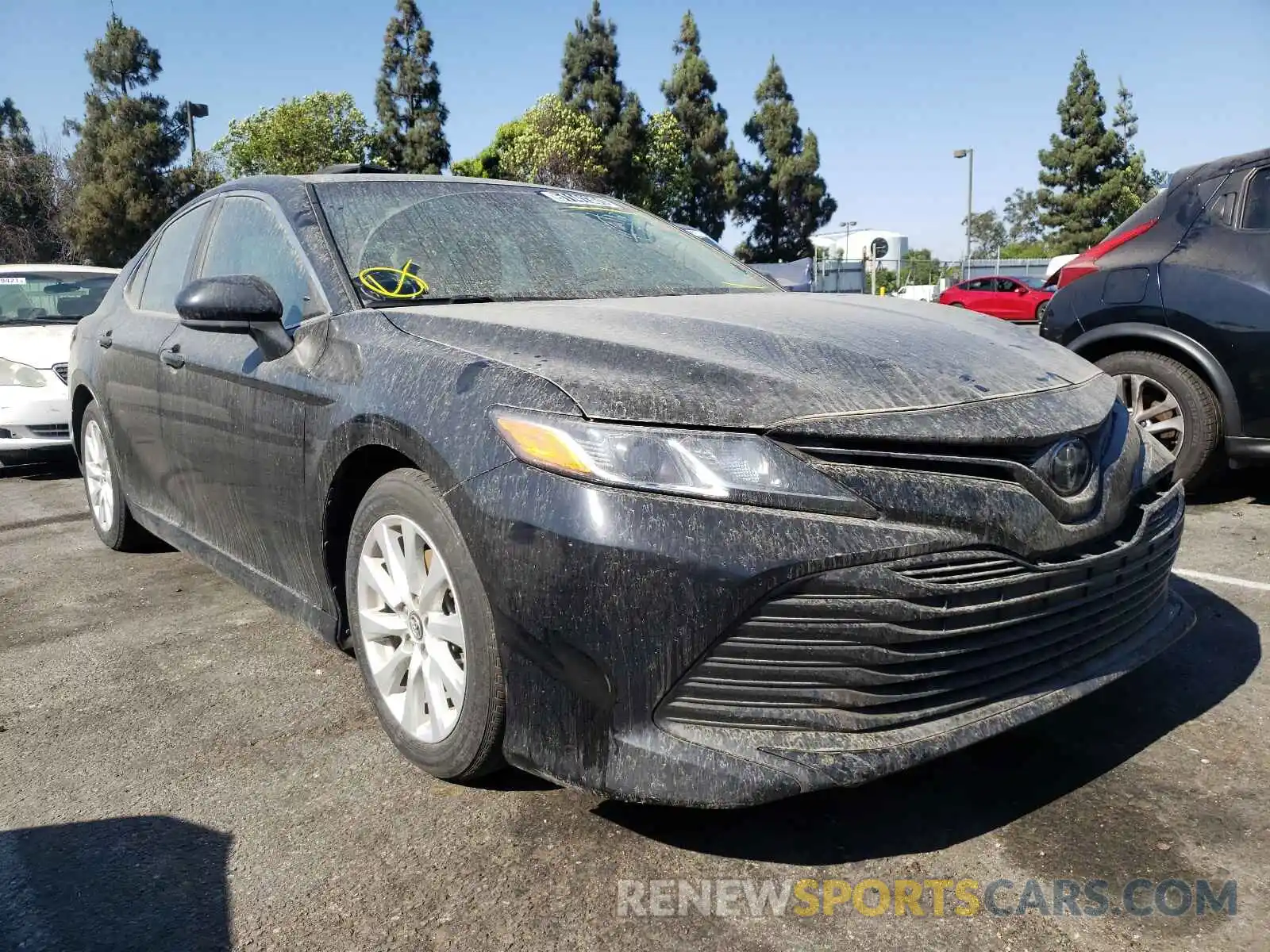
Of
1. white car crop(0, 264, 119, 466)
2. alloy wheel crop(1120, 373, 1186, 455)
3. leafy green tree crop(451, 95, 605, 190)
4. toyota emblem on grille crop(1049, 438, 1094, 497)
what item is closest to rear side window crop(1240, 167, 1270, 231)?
alloy wheel crop(1120, 373, 1186, 455)

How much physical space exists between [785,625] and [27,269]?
8.08 m

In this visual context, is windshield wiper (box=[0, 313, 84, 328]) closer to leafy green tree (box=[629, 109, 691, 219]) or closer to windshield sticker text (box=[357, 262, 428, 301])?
A: windshield sticker text (box=[357, 262, 428, 301])

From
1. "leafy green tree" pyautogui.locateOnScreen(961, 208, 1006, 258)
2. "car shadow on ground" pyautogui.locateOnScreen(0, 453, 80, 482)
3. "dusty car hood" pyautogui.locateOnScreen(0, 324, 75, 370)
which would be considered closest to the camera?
"dusty car hood" pyautogui.locateOnScreen(0, 324, 75, 370)

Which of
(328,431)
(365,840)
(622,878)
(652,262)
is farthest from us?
(652,262)

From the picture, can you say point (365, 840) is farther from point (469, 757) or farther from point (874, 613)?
point (874, 613)

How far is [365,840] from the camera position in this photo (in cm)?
222

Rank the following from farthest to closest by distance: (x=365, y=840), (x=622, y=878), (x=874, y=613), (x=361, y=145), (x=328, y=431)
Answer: (x=361, y=145) < (x=328, y=431) < (x=365, y=840) < (x=622, y=878) < (x=874, y=613)

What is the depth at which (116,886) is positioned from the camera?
2076 mm

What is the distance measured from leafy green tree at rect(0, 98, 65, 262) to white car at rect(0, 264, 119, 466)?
1110 inches

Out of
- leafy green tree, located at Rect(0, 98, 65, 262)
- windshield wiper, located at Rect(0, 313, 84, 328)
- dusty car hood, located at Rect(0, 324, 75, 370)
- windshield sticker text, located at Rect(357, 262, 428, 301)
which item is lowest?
dusty car hood, located at Rect(0, 324, 75, 370)

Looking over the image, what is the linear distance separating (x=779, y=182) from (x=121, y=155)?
29931mm

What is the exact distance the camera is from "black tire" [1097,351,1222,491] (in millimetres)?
4777

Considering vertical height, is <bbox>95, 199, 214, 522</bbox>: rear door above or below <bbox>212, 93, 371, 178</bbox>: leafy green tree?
below

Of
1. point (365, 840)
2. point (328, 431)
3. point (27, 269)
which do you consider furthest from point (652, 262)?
point (27, 269)
